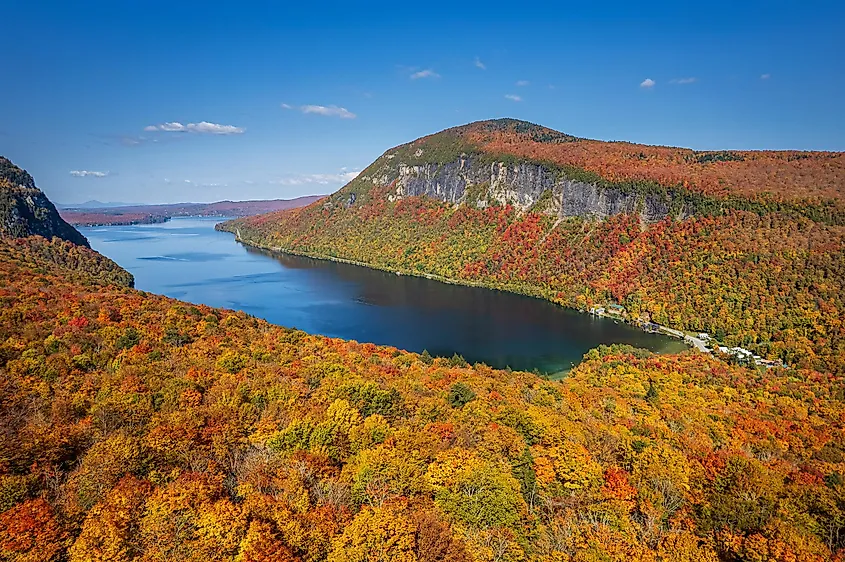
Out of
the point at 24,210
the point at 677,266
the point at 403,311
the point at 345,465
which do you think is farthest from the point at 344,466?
the point at 24,210

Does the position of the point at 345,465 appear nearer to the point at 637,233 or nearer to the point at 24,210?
the point at 24,210

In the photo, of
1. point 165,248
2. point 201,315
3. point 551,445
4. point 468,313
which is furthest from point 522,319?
point 165,248

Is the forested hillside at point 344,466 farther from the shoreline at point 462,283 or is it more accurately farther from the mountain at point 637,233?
the mountain at point 637,233

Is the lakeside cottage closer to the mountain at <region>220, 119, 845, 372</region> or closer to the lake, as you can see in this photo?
the mountain at <region>220, 119, 845, 372</region>

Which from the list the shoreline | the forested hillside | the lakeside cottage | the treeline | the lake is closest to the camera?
the forested hillside

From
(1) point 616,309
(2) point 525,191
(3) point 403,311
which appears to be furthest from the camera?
(2) point 525,191

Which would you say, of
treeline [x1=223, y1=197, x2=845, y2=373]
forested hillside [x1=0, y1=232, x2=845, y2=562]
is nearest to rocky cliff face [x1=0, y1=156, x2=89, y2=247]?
forested hillside [x1=0, y1=232, x2=845, y2=562]
